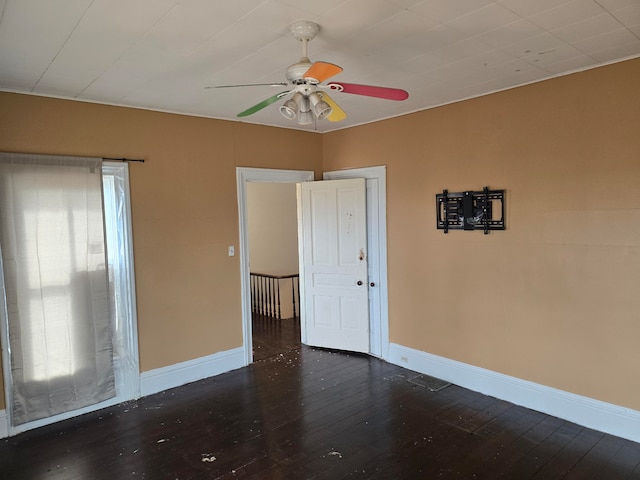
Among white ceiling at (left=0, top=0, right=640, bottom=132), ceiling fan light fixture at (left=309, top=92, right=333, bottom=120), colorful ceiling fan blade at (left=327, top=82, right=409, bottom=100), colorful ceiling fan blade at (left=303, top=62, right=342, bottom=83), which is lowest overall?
ceiling fan light fixture at (left=309, top=92, right=333, bottom=120)

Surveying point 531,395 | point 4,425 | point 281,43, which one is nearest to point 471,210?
point 531,395

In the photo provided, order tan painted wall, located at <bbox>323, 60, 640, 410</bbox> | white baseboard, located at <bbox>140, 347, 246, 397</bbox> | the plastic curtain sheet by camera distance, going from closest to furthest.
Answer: tan painted wall, located at <bbox>323, 60, 640, 410</bbox> → the plastic curtain sheet → white baseboard, located at <bbox>140, 347, 246, 397</bbox>

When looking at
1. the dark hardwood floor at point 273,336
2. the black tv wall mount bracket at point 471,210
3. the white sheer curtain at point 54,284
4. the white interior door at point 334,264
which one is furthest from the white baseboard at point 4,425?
the black tv wall mount bracket at point 471,210

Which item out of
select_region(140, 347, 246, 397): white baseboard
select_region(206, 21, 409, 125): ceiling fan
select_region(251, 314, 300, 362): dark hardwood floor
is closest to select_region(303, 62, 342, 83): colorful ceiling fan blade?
select_region(206, 21, 409, 125): ceiling fan

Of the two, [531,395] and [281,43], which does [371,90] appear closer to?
[281,43]

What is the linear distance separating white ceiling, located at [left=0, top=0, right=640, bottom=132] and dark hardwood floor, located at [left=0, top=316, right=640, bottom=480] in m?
2.71

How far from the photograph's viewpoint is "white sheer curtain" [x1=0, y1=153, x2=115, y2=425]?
3.25m

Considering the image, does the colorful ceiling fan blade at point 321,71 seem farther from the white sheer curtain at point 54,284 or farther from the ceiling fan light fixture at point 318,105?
the white sheer curtain at point 54,284

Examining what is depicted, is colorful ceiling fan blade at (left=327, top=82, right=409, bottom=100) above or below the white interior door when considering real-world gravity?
above

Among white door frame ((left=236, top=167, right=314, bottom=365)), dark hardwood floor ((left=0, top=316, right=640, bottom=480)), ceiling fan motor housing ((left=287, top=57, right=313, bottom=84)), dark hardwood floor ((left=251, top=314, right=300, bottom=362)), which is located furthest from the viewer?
dark hardwood floor ((left=251, top=314, right=300, bottom=362))

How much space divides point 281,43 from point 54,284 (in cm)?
266

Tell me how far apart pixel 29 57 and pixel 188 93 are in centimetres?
115

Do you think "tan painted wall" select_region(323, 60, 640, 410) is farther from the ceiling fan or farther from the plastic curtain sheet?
the plastic curtain sheet

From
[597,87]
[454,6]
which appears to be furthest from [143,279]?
[597,87]
